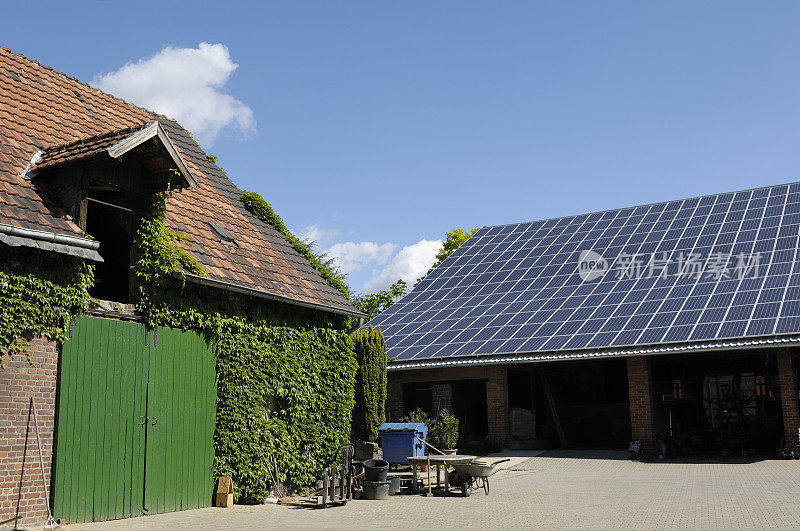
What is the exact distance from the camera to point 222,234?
15.0 m

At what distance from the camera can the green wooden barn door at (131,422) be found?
35.1 feet

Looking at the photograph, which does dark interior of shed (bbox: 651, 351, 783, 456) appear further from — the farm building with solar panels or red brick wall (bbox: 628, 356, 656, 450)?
red brick wall (bbox: 628, 356, 656, 450)

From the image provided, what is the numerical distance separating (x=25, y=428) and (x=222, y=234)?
5.86 m

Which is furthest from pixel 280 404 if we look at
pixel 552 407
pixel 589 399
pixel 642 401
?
pixel 589 399

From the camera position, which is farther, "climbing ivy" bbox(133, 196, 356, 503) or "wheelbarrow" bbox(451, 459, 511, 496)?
"wheelbarrow" bbox(451, 459, 511, 496)

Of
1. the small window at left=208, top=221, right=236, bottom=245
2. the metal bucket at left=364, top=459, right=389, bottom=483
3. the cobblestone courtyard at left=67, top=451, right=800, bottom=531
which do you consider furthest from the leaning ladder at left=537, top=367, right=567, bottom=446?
the small window at left=208, top=221, right=236, bottom=245

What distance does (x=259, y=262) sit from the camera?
1527cm

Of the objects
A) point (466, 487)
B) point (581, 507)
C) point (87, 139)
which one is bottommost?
point (581, 507)

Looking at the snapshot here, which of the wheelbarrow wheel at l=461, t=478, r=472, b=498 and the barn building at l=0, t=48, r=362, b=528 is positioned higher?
the barn building at l=0, t=48, r=362, b=528

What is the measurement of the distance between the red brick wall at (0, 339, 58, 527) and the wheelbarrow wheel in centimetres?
812

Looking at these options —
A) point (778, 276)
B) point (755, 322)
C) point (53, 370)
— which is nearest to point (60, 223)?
point (53, 370)

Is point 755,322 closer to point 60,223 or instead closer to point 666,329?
point 666,329

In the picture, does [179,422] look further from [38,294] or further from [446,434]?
[446,434]

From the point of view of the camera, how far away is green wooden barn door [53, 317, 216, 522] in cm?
1070
